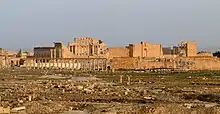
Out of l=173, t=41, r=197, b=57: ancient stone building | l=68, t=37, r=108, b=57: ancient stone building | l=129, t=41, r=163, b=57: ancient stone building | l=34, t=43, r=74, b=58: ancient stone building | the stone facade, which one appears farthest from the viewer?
l=173, t=41, r=197, b=57: ancient stone building

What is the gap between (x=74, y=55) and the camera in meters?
112

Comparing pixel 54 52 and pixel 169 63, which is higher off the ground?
pixel 54 52

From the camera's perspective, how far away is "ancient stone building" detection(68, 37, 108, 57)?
114812 millimetres

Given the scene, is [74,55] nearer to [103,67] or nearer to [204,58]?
[103,67]

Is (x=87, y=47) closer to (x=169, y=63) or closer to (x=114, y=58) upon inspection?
(x=114, y=58)

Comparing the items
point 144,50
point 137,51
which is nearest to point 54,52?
point 137,51

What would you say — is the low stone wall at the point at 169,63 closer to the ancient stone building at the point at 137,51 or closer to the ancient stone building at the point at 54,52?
the ancient stone building at the point at 137,51

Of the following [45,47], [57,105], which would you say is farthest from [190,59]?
[57,105]

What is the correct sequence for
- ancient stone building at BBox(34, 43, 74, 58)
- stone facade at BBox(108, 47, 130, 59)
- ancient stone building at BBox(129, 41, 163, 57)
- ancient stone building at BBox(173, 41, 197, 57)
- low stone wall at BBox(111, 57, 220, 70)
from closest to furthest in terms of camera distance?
low stone wall at BBox(111, 57, 220, 70), stone facade at BBox(108, 47, 130, 59), ancient stone building at BBox(129, 41, 163, 57), ancient stone building at BBox(34, 43, 74, 58), ancient stone building at BBox(173, 41, 197, 57)

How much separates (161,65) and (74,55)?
1872cm

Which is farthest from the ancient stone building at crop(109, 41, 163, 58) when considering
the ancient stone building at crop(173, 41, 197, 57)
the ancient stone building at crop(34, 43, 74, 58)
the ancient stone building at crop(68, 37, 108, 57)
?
the ancient stone building at crop(173, 41, 197, 57)

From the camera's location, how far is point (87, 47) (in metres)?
117

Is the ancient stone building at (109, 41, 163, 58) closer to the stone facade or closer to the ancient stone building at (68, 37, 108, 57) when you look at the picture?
the stone facade

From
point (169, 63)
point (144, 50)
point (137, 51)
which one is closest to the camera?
point (137, 51)
